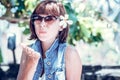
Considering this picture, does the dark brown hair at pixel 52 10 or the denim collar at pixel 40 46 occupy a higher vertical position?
the dark brown hair at pixel 52 10

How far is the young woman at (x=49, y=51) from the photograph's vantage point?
9.50 feet

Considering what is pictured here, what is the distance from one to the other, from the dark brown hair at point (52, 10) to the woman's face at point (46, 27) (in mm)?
43

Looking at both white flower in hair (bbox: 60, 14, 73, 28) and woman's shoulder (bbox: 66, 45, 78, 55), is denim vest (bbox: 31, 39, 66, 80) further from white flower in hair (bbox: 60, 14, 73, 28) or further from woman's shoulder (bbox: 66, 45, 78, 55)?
white flower in hair (bbox: 60, 14, 73, 28)

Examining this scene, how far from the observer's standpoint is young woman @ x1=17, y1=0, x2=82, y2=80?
2895 millimetres

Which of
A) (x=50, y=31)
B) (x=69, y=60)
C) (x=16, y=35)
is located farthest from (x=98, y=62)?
(x=16, y=35)

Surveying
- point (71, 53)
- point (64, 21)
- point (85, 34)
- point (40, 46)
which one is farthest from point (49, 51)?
point (85, 34)

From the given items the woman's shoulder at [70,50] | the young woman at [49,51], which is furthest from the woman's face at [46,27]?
the woman's shoulder at [70,50]

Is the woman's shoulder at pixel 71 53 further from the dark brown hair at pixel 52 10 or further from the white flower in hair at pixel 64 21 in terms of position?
the white flower in hair at pixel 64 21

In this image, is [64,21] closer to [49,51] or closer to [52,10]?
[52,10]

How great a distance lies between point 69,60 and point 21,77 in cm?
47

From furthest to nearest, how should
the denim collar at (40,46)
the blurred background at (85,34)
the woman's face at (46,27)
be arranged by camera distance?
the blurred background at (85,34) → the denim collar at (40,46) → the woman's face at (46,27)

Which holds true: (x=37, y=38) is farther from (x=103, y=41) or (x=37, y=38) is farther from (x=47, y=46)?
(x=103, y=41)

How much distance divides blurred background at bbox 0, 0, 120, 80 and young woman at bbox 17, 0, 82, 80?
5.2 inches

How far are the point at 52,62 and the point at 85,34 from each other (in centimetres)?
47
